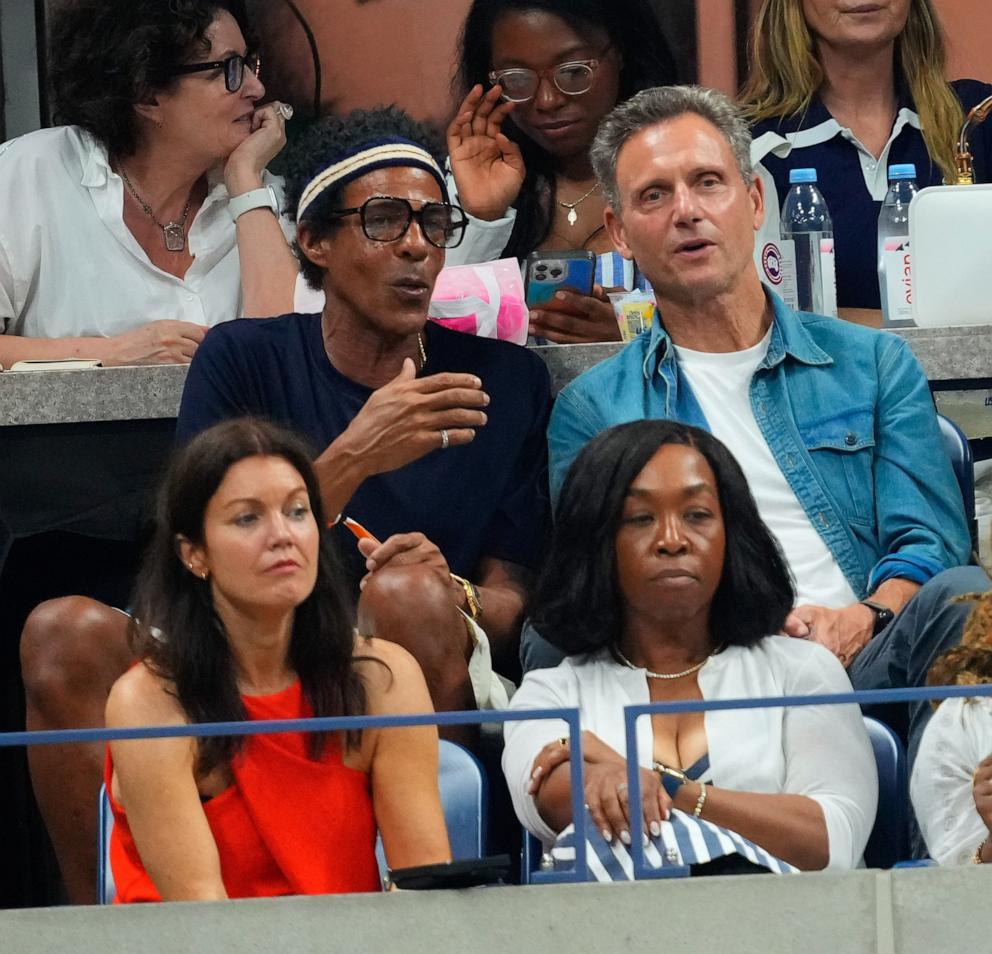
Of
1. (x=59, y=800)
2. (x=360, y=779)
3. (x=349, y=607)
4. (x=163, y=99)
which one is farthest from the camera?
(x=163, y=99)

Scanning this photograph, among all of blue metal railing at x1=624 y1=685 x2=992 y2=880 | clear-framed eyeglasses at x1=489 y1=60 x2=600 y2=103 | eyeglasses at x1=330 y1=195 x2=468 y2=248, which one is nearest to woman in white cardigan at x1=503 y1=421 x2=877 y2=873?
blue metal railing at x1=624 y1=685 x2=992 y2=880

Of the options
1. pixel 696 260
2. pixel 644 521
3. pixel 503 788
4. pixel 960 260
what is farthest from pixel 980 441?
pixel 503 788

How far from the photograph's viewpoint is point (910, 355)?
308 cm

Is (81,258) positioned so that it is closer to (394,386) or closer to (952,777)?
(394,386)

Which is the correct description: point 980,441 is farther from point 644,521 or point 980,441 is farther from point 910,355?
point 644,521

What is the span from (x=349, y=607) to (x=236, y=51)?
66.0 inches

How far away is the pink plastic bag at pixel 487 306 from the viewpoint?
336 cm

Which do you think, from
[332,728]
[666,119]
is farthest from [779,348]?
[332,728]

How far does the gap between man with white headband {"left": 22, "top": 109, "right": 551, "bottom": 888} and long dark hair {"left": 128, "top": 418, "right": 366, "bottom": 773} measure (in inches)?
11.9

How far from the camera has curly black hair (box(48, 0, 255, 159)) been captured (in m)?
3.84

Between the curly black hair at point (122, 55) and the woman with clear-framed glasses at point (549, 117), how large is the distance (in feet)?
1.64

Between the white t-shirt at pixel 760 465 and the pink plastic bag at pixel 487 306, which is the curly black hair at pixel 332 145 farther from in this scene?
the white t-shirt at pixel 760 465

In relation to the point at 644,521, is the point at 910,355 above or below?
above

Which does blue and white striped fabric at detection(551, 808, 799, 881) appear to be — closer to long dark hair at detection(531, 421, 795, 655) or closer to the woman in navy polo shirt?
long dark hair at detection(531, 421, 795, 655)
